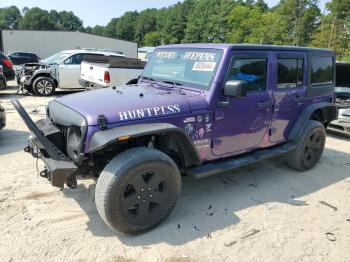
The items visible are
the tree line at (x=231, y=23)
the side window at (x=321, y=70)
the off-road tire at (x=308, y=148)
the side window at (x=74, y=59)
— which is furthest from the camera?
the tree line at (x=231, y=23)

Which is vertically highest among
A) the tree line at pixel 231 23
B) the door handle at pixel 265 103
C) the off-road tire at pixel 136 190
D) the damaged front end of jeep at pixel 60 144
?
the tree line at pixel 231 23

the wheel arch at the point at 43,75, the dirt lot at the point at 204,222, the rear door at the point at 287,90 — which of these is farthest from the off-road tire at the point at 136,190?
the wheel arch at the point at 43,75

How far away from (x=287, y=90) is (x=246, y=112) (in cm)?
94

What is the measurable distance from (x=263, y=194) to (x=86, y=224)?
90.7 inches

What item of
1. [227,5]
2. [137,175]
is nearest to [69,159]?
[137,175]

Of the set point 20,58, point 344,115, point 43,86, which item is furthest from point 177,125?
point 20,58

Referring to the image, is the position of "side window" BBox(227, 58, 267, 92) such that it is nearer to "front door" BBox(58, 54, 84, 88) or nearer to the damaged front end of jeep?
the damaged front end of jeep

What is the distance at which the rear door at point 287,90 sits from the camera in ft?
15.6

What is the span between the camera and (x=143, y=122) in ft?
11.5

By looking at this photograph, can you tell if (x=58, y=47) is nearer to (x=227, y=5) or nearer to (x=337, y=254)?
(x=337, y=254)

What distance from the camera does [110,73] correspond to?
32.2 feet

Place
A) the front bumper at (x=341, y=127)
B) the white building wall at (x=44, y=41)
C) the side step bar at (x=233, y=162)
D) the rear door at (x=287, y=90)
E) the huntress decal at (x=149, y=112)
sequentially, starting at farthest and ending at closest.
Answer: the white building wall at (x=44, y=41)
the front bumper at (x=341, y=127)
the rear door at (x=287, y=90)
the side step bar at (x=233, y=162)
the huntress decal at (x=149, y=112)

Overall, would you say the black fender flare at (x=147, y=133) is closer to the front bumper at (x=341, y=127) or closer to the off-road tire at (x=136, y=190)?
the off-road tire at (x=136, y=190)

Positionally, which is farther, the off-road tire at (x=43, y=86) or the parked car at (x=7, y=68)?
the parked car at (x=7, y=68)
